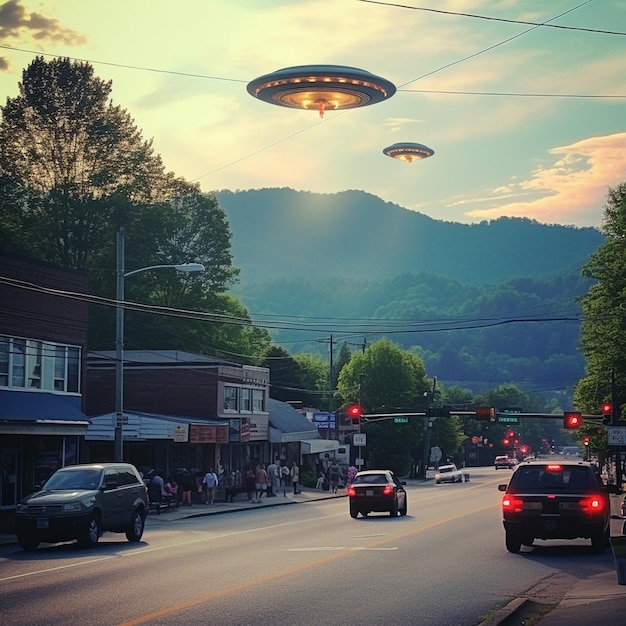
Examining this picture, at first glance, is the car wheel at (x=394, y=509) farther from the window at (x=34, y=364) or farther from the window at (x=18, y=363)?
the window at (x=18, y=363)

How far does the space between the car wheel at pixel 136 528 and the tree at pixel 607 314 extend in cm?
3317

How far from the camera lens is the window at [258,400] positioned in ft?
216

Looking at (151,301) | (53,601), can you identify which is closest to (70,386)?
(53,601)

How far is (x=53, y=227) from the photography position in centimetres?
6912

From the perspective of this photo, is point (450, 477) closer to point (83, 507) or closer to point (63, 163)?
point (63, 163)

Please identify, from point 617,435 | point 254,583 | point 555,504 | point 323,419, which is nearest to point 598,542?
point 555,504

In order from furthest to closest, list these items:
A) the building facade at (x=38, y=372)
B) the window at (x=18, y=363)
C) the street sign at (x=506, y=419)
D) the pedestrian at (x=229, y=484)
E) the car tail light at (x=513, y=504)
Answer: the street sign at (x=506, y=419) < the pedestrian at (x=229, y=484) < the window at (x=18, y=363) < the building facade at (x=38, y=372) < the car tail light at (x=513, y=504)

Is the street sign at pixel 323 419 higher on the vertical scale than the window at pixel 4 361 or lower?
lower

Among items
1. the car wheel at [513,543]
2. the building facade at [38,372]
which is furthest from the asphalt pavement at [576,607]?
the building facade at [38,372]

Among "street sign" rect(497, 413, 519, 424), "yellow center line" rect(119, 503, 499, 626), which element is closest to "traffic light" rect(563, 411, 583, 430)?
"street sign" rect(497, 413, 519, 424)

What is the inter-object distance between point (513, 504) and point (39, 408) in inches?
793

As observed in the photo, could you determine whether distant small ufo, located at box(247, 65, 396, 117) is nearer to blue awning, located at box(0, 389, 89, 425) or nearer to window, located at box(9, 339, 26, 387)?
blue awning, located at box(0, 389, 89, 425)

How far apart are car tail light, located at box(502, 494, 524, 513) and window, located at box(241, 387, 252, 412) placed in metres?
41.4

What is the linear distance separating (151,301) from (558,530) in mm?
54776
